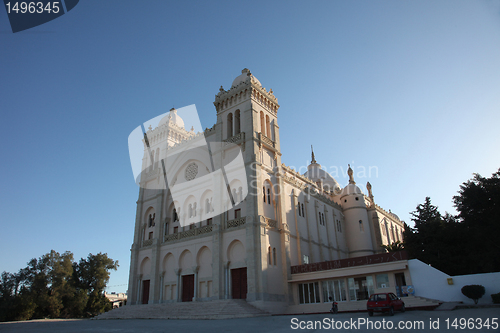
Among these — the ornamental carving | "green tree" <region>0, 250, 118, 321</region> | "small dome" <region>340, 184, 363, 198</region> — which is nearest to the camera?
the ornamental carving

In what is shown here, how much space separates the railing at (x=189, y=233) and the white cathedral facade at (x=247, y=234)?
10 cm

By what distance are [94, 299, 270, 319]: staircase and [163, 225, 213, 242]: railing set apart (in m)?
6.30

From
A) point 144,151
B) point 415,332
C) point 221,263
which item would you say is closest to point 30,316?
point 144,151

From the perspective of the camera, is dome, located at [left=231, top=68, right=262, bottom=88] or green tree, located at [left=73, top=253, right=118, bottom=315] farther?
green tree, located at [left=73, top=253, right=118, bottom=315]

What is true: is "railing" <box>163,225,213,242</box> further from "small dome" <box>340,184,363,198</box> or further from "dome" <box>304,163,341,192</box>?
"small dome" <box>340,184,363,198</box>

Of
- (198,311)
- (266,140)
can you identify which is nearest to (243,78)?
(266,140)

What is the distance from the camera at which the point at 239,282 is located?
1030 inches

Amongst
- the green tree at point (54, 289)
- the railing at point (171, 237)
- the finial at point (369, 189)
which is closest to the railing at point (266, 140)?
the railing at point (171, 237)

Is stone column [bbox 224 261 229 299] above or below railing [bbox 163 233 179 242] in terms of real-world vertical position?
below

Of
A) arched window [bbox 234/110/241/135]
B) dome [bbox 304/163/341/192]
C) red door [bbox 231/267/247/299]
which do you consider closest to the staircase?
red door [bbox 231/267/247/299]

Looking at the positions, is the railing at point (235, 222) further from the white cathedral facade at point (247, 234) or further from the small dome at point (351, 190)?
the small dome at point (351, 190)

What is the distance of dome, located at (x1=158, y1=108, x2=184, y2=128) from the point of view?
41844 millimetres

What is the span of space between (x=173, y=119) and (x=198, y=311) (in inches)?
1047

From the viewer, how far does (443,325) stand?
37.6ft
